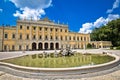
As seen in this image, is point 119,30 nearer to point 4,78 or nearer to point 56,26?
point 56,26

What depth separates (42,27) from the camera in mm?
50406

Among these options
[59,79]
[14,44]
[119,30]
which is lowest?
[59,79]

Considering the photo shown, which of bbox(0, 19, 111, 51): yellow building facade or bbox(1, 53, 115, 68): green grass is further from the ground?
bbox(0, 19, 111, 51): yellow building facade

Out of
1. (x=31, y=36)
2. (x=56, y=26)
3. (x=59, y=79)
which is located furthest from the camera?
(x=56, y=26)

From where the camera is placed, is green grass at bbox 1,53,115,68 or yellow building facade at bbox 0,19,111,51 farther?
yellow building facade at bbox 0,19,111,51

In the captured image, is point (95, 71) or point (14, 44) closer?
point (95, 71)

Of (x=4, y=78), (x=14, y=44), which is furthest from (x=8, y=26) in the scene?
(x=4, y=78)

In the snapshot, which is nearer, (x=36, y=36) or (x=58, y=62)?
(x=58, y=62)

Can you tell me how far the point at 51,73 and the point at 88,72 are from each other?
8.84 feet

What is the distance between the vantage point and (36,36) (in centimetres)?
4919

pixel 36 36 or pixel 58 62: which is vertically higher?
pixel 36 36

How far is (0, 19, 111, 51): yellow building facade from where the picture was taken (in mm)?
44450

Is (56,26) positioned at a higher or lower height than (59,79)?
higher

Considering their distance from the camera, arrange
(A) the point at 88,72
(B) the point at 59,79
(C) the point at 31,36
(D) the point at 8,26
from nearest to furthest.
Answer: (B) the point at 59,79
(A) the point at 88,72
(D) the point at 8,26
(C) the point at 31,36
